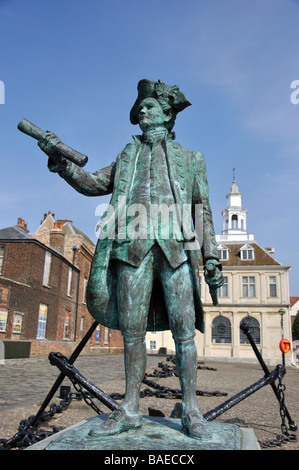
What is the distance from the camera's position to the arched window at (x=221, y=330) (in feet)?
111

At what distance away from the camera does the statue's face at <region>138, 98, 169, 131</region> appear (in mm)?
3205

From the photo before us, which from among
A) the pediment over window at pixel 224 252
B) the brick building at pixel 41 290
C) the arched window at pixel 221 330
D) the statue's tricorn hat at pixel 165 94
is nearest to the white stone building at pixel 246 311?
the arched window at pixel 221 330

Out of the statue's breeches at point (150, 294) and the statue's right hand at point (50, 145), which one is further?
the statue's right hand at point (50, 145)

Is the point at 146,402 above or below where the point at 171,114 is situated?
below

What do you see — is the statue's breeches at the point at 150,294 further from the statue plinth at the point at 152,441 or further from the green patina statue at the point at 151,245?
the statue plinth at the point at 152,441

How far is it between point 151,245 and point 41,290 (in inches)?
801

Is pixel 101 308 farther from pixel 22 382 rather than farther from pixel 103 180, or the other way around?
pixel 22 382

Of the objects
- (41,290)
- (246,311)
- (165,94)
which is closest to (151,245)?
(165,94)

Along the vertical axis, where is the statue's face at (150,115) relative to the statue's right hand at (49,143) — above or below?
above

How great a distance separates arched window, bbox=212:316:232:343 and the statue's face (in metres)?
32.8

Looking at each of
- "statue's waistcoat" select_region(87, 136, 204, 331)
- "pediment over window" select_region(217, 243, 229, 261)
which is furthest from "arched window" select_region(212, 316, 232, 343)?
"statue's waistcoat" select_region(87, 136, 204, 331)
